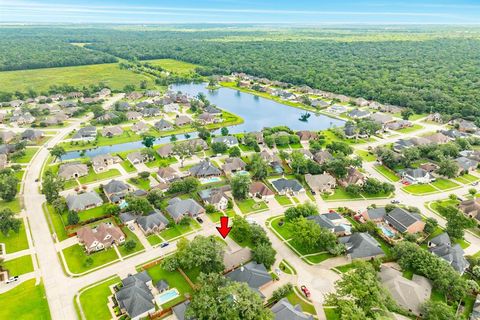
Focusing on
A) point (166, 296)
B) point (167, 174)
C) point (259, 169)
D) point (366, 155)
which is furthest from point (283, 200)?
point (366, 155)

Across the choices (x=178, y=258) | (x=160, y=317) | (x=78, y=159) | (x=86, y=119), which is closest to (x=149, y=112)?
(x=86, y=119)

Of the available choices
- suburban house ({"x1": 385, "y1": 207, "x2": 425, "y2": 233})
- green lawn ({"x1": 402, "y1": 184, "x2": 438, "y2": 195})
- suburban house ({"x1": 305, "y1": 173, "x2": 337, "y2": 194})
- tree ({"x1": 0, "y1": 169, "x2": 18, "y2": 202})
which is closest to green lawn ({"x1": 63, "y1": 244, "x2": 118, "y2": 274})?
tree ({"x1": 0, "y1": 169, "x2": 18, "y2": 202})

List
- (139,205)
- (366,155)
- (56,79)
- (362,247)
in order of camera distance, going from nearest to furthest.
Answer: (362,247) < (139,205) < (366,155) < (56,79)

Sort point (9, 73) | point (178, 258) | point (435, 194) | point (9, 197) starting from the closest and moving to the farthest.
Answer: point (178, 258), point (9, 197), point (435, 194), point (9, 73)

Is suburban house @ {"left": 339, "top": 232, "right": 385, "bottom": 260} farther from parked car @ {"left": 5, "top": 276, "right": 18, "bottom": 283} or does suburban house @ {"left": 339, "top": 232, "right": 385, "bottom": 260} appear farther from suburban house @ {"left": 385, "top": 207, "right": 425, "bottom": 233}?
parked car @ {"left": 5, "top": 276, "right": 18, "bottom": 283}

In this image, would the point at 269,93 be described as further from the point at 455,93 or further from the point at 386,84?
the point at 455,93

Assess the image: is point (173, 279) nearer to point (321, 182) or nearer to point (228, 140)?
point (321, 182)

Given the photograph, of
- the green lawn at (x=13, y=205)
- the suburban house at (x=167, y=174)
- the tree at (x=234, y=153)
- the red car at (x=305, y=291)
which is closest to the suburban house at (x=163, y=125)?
the tree at (x=234, y=153)
